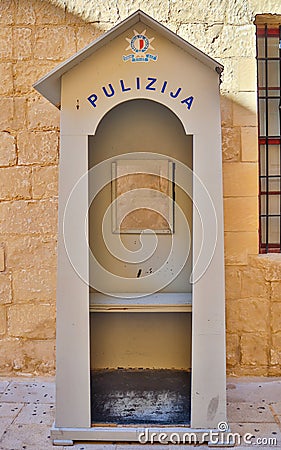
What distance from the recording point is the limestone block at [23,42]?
11.7 ft

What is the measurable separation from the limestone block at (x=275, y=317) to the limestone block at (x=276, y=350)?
0.04 metres

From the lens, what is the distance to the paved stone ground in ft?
8.79

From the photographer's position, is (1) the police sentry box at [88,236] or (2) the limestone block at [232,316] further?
(2) the limestone block at [232,316]

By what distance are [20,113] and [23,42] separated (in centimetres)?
50

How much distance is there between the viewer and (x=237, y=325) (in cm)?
356

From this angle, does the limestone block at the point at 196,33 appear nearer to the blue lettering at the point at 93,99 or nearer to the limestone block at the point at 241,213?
the limestone block at the point at 241,213

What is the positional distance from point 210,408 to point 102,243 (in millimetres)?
1190

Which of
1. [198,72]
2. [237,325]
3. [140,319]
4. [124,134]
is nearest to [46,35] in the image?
[124,134]

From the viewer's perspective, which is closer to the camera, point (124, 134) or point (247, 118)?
point (124, 134)

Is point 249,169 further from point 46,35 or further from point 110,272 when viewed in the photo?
point 46,35

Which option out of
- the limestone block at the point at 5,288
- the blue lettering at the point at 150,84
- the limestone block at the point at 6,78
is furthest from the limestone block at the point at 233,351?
the limestone block at the point at 6,78

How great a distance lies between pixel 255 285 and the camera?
11.6 ft

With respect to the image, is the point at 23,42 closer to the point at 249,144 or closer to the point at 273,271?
the point at 249,144

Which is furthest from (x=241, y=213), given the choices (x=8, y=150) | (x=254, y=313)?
(x=8, y=150)
